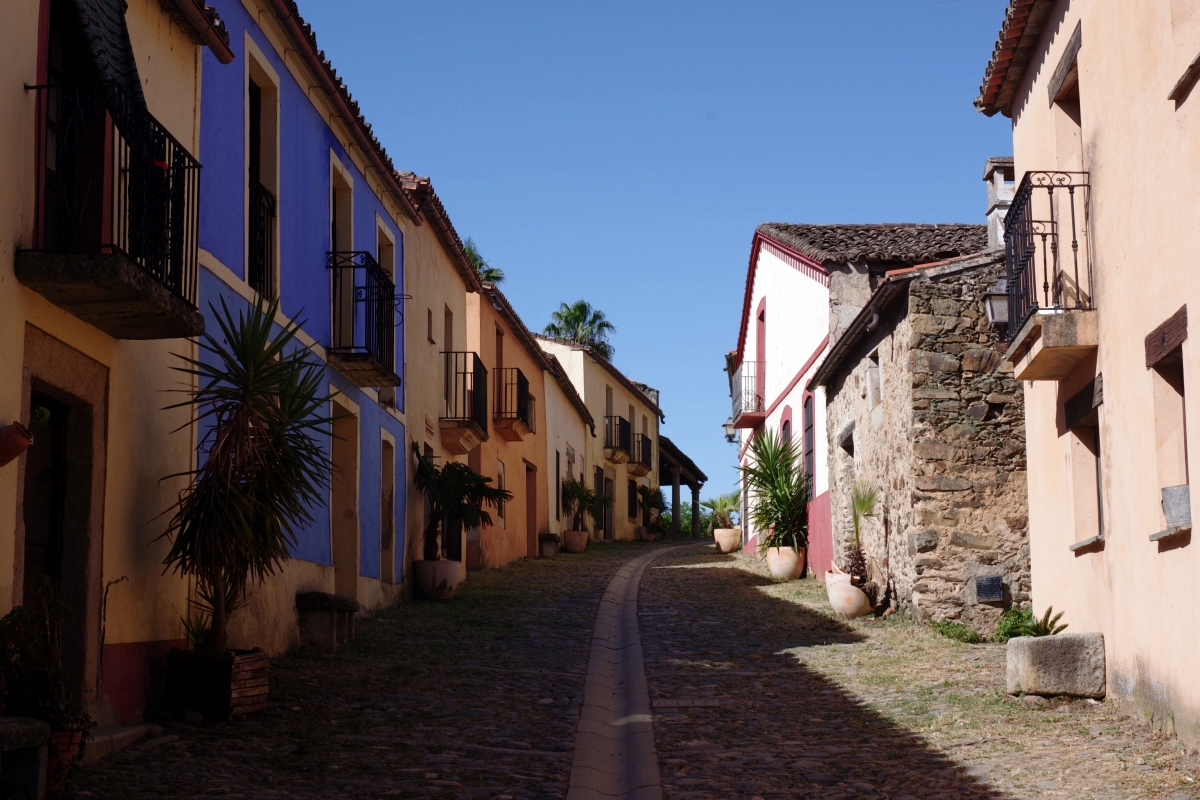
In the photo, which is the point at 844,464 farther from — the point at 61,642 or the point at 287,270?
the point at 61,642

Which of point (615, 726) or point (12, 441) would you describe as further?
point (615, 726)

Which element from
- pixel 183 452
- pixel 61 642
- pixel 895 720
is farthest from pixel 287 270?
pixel 895 720

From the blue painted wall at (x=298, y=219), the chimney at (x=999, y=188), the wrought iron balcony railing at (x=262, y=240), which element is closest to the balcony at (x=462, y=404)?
the blue painted wall at (x=298, y=219)

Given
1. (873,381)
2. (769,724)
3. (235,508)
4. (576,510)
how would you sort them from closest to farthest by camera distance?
(235,508) → (769,724) → (873,381) → (576,510)

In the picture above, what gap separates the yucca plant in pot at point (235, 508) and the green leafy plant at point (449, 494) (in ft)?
26.8

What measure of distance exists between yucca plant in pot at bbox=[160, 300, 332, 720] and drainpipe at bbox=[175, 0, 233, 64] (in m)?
2.01

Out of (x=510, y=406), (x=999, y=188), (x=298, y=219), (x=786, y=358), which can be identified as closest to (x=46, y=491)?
(x=298, y=219)

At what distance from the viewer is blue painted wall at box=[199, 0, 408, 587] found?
9516 millimetres

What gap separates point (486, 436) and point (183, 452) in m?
11.2

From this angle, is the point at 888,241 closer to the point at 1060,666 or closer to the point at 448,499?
the point at 448,499

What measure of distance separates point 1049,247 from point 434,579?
29.2 ft

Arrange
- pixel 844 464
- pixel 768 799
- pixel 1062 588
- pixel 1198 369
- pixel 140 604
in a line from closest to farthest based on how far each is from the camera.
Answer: pixel 768 799
pixel 1198 369
pixel 140 604
pixel 1062 588
pixel 844 464

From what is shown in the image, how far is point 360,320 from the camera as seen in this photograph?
13.8 meters

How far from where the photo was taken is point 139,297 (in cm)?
677
